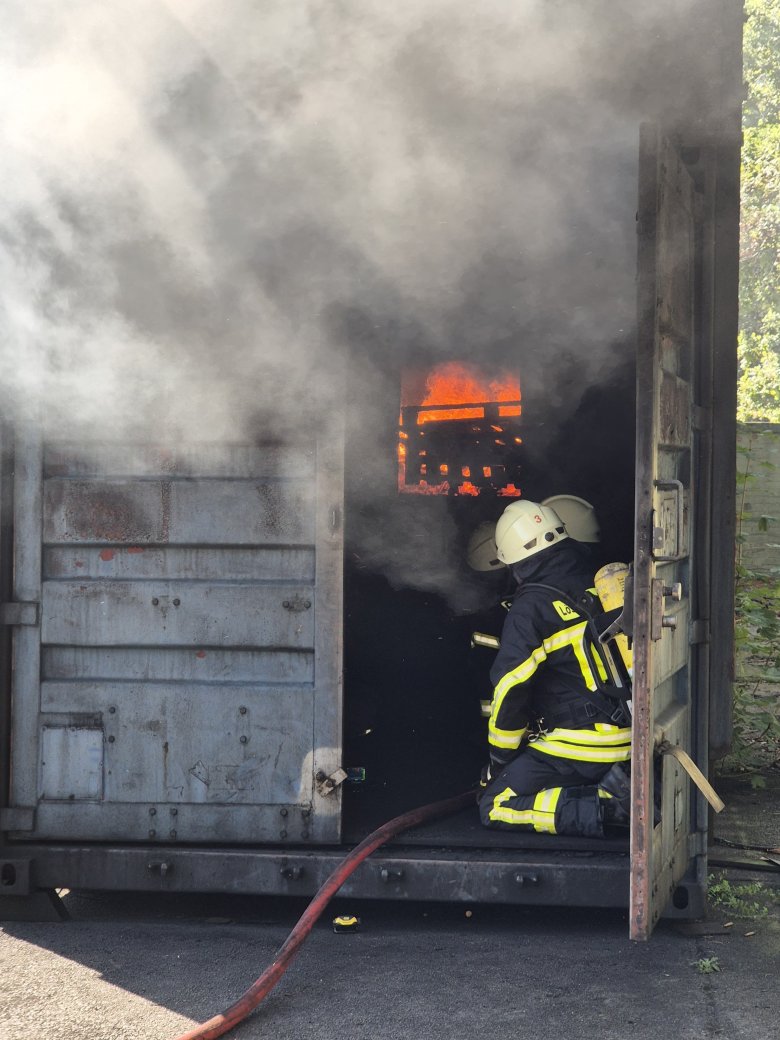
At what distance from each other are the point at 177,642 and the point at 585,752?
1721 mm

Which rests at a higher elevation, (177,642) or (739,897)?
(177,642)

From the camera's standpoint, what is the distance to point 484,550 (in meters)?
6.27

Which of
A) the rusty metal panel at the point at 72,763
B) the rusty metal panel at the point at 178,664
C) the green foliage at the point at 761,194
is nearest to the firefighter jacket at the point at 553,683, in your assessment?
the rusty metal panel at the point at 178,664

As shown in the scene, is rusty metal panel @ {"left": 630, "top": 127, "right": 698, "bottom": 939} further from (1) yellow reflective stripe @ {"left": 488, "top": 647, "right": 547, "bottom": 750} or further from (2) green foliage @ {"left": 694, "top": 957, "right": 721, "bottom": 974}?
(1) yellow reflective stripe @ {"left": 488, "top": 647, "right": 547, "bottom": 750}

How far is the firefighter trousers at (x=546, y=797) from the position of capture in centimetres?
474

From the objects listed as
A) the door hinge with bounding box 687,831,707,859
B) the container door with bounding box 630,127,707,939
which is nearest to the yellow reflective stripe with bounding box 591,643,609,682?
the container door with bounding box 630,127,707,939

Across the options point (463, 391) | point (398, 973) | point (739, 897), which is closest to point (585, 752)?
point (739, 897)

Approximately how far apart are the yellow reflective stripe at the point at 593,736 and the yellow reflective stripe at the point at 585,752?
22mm

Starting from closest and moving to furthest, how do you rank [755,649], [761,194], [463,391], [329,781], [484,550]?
[329,781], [484,550], [463,391], [755,649], [761,194]

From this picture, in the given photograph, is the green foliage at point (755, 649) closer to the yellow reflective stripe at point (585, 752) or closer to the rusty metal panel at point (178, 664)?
the yellow reflective stripe at point (585, 752)

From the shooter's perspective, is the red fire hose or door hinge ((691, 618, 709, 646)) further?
door hinge ((691, 618, 709, 646))

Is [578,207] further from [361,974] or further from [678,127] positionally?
[361,974]

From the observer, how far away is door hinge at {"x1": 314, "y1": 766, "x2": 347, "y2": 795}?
4.60 metres

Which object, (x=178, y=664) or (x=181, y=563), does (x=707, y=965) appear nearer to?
(x=178, y=664)
